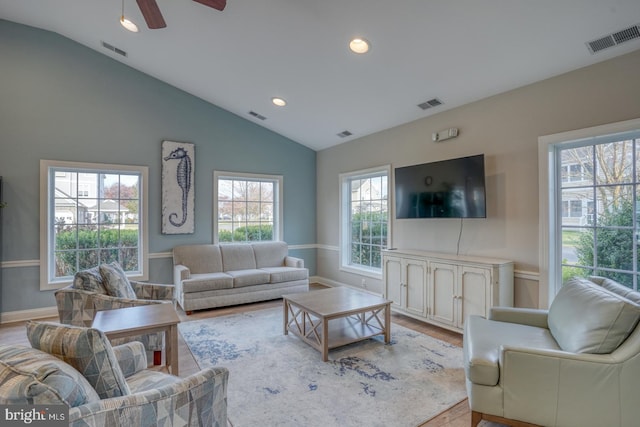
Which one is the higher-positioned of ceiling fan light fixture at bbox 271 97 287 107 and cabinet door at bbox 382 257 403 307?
ceiling fan light fixture at bbox 271 97 287 107

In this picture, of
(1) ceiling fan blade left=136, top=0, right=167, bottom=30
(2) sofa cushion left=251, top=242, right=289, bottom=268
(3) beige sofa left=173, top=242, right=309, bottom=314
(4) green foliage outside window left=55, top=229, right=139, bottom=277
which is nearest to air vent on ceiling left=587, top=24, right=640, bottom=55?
(1) ceiling fan blade left=136, top=0, right=167, bottom=30

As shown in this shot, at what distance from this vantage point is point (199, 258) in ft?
16.3

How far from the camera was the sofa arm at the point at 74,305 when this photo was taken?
262 cm

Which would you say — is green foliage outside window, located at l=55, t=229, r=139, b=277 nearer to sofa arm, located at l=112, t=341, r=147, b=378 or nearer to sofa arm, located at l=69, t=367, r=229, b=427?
sofa arm, located at l=112, t=341, r=147, b=378

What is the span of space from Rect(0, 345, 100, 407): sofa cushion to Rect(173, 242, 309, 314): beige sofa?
10.7ft

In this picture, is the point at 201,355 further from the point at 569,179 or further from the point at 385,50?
the point at 569,179

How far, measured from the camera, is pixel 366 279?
5.16m

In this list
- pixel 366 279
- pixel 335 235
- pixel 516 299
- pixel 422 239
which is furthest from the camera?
pixel 335 235

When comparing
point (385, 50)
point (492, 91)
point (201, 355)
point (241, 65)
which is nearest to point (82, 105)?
point (241, 65)

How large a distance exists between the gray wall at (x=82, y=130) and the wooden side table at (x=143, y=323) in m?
2.55

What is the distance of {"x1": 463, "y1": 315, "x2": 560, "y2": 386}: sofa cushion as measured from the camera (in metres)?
1.90

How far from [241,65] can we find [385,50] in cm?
182

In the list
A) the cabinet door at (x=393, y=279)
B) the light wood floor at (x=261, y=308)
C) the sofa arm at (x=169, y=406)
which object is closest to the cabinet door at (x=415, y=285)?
the cabinet door at (x=393, y=279)

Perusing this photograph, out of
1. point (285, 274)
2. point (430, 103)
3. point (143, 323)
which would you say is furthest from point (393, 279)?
point (143, 323)
